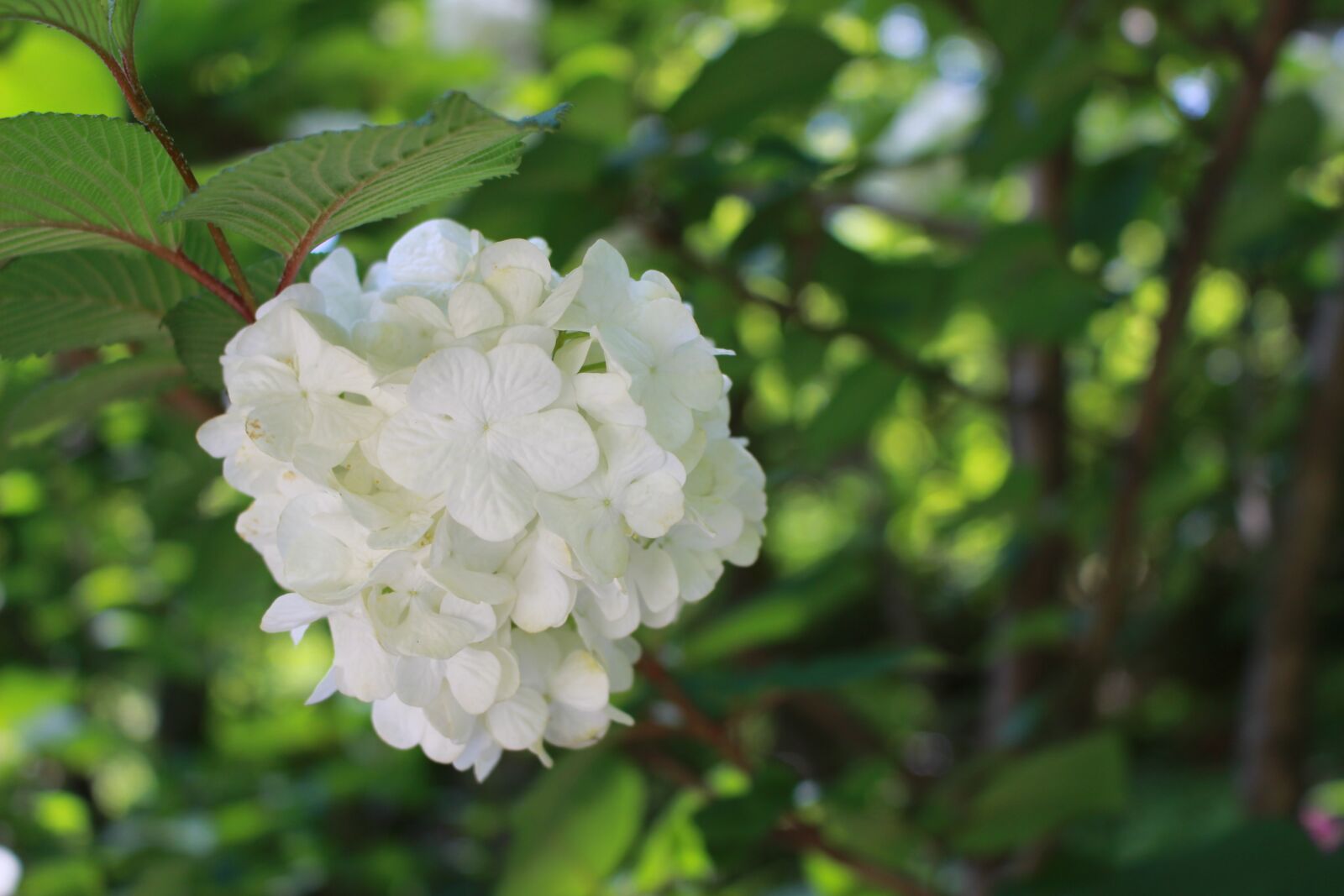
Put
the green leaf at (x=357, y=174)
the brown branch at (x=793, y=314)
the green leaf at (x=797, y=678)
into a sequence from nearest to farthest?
the green leaf at (x=357, y=174) → the green leaf at (x=797, y=678) → the brown branch at (x=793, y=314)

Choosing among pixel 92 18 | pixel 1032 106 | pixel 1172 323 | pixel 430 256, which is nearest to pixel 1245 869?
pixel 1172 323

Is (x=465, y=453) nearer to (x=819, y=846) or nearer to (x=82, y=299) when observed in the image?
(x=82, y=299)

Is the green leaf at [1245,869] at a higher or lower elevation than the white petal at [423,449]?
lower

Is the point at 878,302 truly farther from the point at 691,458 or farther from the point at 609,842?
the point at 691,458

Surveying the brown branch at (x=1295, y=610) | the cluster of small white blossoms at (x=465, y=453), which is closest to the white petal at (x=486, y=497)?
the cluster of small white blossoms at (x=465, y=453)

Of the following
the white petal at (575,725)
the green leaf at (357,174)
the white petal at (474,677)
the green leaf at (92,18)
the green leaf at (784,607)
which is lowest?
the green leaf at (784,607)

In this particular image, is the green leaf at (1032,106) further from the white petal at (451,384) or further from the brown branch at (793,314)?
the white petal at (451,384)
